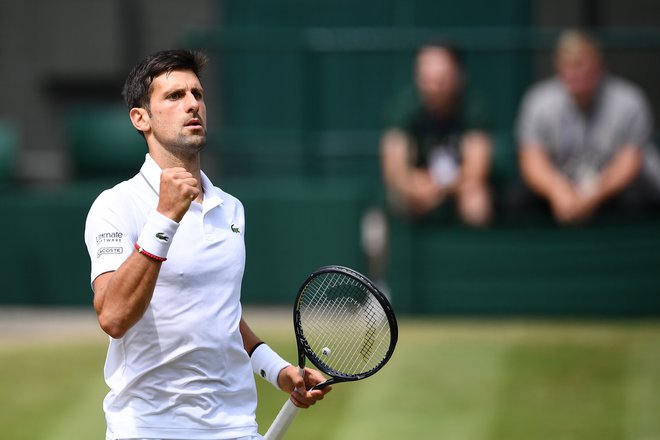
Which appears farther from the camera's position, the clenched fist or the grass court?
the grass court

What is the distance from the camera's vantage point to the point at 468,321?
9648mm

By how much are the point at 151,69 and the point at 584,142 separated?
19.4 ft

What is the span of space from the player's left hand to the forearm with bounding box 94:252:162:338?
0.68 m

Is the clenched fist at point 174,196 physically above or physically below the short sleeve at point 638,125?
above

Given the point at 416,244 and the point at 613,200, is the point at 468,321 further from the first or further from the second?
the point at 613,200

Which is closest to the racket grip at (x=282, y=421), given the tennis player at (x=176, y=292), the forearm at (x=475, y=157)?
the tennis player at (x=176, y=292)

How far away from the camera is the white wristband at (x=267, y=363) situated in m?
4.37

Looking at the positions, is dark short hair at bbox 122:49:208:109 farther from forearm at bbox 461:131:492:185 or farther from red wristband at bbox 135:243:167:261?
forearm at bbox 461:131:492:185

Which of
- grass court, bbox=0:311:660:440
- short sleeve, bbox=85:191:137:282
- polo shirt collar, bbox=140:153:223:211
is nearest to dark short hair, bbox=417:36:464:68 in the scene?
grass court, bbox=0:311:660:440

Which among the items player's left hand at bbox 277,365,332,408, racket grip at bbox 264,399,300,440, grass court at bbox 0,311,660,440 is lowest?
grass court at bbox 0,311,660,440

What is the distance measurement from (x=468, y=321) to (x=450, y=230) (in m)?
0.65

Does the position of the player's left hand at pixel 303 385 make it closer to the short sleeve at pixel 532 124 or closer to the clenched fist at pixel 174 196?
the clenched fist at pixel 174 196

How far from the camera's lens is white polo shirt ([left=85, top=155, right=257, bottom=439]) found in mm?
3984

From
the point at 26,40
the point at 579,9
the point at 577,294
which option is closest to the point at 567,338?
the point at 577,294
